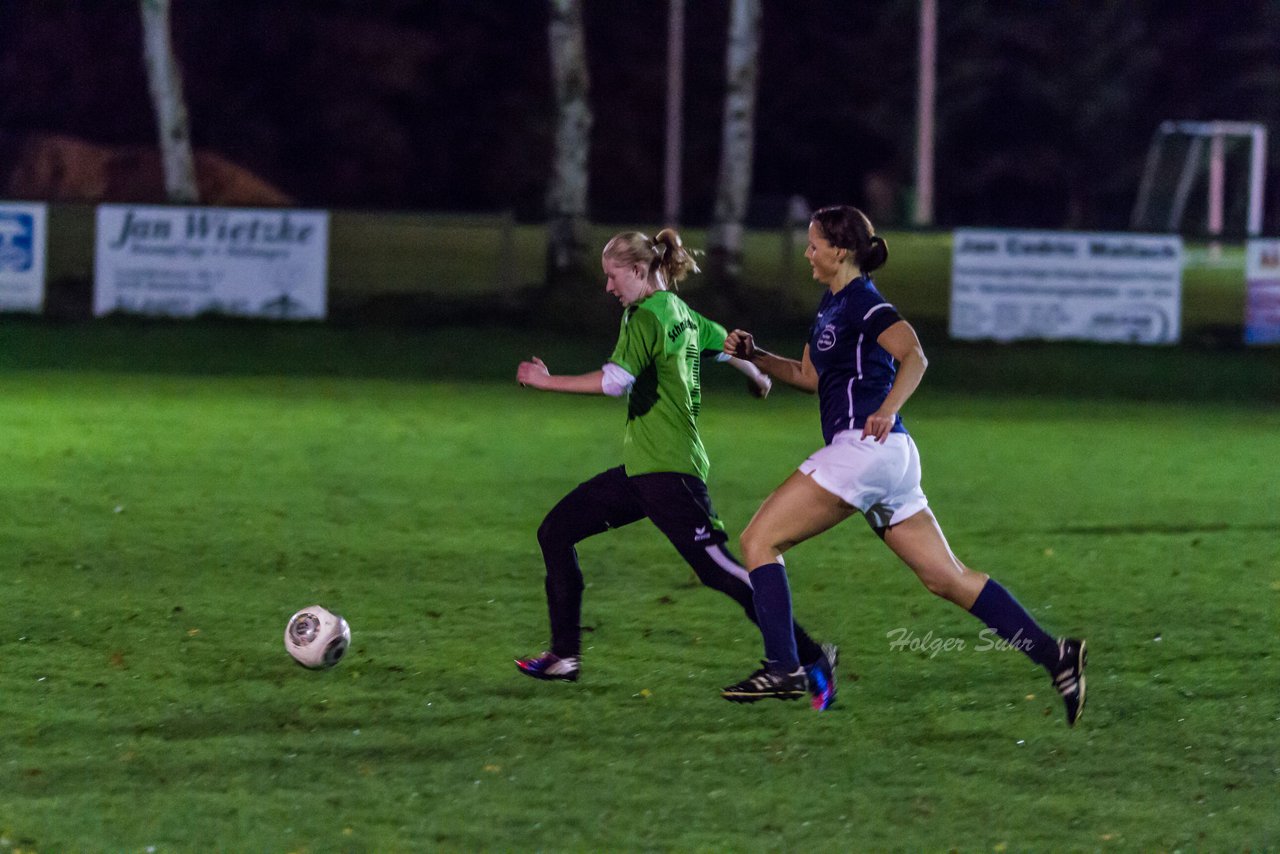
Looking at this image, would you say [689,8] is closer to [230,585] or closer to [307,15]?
[307,15]

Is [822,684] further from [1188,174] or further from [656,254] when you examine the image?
[1188,174]

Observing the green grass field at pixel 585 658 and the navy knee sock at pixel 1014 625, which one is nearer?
the green grass field at pixel 585 658

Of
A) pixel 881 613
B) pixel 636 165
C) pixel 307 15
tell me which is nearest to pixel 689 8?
pixel 636 165

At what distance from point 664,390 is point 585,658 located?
4.69 ft

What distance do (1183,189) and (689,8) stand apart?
1417 centimetres

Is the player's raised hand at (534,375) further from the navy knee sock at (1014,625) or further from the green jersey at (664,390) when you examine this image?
the navy knee sock at (1014,625)

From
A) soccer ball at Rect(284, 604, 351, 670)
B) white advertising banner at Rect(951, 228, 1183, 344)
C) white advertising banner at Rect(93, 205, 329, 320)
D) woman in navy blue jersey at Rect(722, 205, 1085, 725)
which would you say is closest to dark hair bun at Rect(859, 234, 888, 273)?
woman in navy blue jersey at Rect(722, 205, 1085, 725)

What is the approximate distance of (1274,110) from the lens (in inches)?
2707

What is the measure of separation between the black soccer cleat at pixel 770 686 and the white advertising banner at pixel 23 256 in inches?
755

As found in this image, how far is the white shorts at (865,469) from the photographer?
21.5 ft

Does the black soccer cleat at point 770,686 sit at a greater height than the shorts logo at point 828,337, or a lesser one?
lesser

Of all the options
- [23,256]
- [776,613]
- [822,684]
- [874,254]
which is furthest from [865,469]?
[23,256]

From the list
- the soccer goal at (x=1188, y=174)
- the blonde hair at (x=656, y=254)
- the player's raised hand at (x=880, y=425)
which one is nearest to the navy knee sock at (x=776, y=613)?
the player's raised hand at (x=880, y=425)

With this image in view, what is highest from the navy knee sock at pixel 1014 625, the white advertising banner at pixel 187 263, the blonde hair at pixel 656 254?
the blonde hair at pixel 656 254
